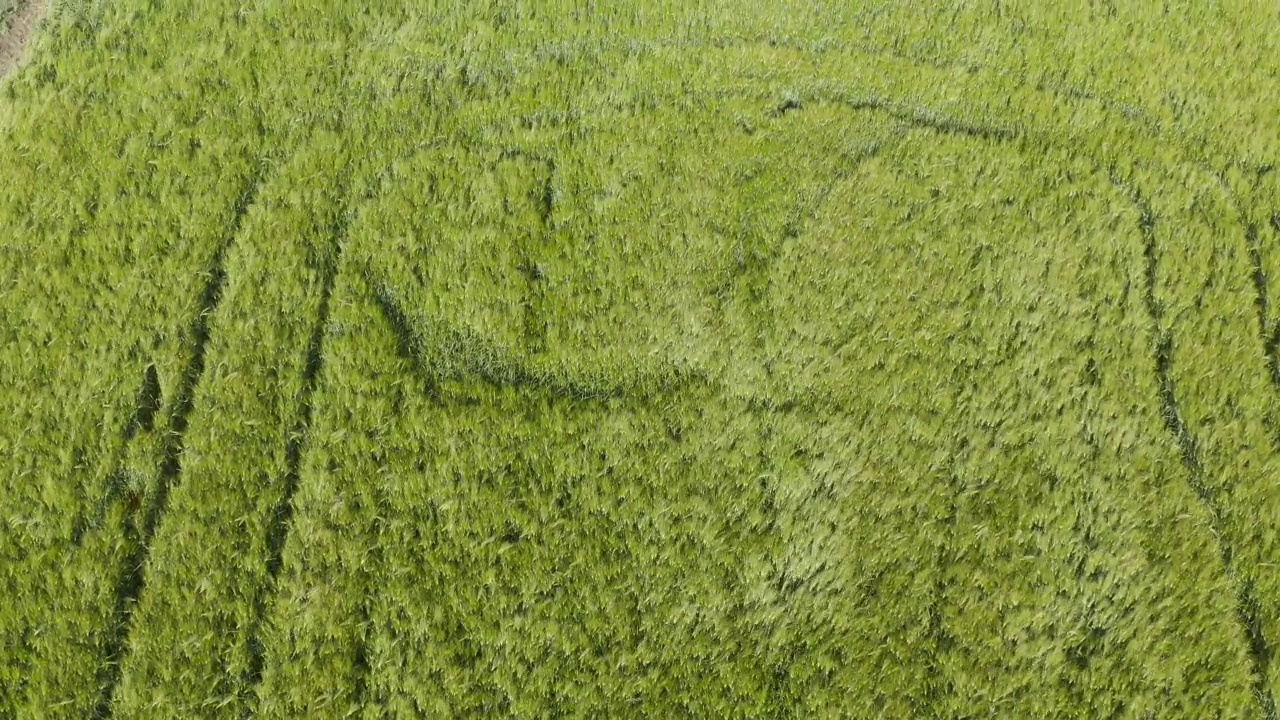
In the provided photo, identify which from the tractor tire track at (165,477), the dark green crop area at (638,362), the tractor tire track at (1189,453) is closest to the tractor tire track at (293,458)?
the dark green crop area at (638,362)

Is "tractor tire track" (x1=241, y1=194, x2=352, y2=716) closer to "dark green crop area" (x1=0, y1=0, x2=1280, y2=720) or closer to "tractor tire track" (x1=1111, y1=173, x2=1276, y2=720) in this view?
"dark green crop area" (x1=0, y1=0, x2=1280, y2=720)

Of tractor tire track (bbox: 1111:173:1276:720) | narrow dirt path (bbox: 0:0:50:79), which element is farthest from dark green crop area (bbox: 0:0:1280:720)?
narrow dirt path (bbox: 0:0:50:79)

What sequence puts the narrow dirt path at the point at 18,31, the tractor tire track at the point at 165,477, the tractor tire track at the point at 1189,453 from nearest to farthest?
the tractor tire track at the point at 165,477 < the tractor tire track at the point at 1189,453 < the narrow dirt path at the point at 18,31

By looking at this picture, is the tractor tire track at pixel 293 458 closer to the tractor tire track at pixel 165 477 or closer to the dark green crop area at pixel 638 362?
the dark green crop area at pixel 638 362

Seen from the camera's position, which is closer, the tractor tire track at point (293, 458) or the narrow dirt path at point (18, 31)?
the tractor tire track at point (293, 458)

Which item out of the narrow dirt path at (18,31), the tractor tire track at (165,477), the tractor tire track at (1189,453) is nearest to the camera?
the tractor tire track at (165,477)

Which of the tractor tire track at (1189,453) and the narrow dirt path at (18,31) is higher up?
the narrow dirt path at (18,31)

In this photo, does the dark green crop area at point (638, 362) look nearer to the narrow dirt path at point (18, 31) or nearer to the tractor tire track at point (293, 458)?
the tractor tire track at point (293, 458)
